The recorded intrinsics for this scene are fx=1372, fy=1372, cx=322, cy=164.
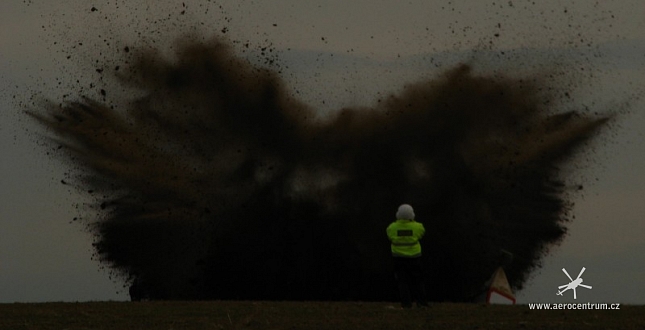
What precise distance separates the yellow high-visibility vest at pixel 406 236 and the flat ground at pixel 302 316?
1.24 metres

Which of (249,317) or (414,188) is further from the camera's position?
(414,188)

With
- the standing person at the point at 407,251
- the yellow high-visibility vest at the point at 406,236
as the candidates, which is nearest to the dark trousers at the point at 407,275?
the standing person at the point at 407,251

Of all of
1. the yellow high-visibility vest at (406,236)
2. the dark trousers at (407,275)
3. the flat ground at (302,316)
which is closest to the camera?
the flat ground at (302,316)

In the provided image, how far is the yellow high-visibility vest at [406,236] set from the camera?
29344mm

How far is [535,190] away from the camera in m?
39.9

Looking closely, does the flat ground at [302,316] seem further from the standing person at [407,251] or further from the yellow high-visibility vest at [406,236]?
the yellow high-visibility vest at [406,236]

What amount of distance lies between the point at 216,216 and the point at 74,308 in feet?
32.9

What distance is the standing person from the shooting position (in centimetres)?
2936

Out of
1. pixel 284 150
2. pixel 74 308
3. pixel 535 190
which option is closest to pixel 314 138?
pixel 284 150

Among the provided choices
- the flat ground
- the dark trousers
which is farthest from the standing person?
the flat ground

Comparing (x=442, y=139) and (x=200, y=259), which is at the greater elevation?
(x=442, y=139)

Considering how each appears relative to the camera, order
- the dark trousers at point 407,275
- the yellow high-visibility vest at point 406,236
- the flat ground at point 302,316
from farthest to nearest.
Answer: the dark trousers at point 407,275 < the yellow high-visibility vest at point 406,236 < the flat ground at point 302,316

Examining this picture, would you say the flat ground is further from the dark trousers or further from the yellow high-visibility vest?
the yellow high-visibility vest

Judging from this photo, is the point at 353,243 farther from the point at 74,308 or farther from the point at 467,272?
the point at 74,308
